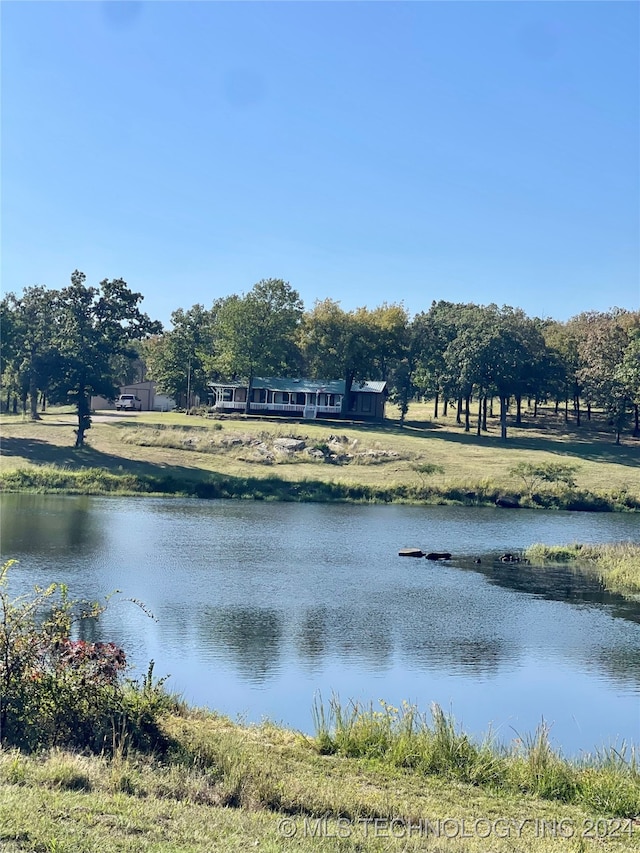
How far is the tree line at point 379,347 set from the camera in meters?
73.6

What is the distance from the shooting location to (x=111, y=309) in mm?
73438

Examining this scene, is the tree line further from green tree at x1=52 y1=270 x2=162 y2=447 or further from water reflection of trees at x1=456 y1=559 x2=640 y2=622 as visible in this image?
water reflection of trees at x1=456 y1=559 x2=640 y2=622

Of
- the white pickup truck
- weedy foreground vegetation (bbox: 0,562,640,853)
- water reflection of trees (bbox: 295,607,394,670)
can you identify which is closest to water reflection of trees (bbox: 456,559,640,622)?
water reflection of trees (bbox: 295,607,394,670)

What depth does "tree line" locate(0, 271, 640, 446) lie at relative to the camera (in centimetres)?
7362

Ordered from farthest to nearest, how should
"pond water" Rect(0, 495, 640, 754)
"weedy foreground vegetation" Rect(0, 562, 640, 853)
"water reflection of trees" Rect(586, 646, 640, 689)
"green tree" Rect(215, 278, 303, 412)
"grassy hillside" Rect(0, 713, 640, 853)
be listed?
"green tree" Rect(215, 278, 303, 412)
"water reflection of trees" Rect(586, 646, 640, 689)
"pond water" Rect(0, 495, 640, 754)
"weedy foreground vegetation" Rect(0, 562, 640, 853)
"grassy hillside" Rect(0, 713, 640, 853)

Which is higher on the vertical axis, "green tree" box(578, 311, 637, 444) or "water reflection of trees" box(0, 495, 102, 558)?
"green tree" box(578, 311, 637, 444)

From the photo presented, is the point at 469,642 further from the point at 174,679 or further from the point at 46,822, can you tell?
the point at 46,822

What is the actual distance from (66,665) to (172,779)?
2.61 m

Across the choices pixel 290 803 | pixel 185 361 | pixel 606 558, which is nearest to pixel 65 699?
pixel 290 803

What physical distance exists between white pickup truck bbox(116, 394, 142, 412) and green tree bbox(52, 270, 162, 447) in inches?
1167

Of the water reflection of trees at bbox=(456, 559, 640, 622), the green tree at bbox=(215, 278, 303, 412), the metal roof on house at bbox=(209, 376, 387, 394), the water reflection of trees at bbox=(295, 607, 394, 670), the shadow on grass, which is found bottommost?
the water reflection of trees at bbox=(456, 559, 640, 622)

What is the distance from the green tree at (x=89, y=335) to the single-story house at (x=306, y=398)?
22.7 m

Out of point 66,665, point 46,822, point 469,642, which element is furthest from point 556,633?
point 46,822

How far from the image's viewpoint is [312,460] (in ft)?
234
